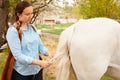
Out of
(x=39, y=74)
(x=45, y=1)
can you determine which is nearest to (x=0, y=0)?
(x=45, y=1)

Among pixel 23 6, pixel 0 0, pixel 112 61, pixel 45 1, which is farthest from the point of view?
pixel 45 1

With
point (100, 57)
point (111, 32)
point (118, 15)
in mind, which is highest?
point (111, 32)

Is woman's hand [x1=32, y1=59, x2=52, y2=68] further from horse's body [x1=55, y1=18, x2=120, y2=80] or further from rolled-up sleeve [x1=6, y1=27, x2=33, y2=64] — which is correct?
horse's body [x1=55, y1=18, x2=120, y2=80]

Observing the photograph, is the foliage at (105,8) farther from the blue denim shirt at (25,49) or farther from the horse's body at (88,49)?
the blue denim shirt at (25,49)

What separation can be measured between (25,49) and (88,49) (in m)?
0.61

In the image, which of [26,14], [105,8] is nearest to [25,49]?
[26,14]

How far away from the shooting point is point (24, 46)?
294cm

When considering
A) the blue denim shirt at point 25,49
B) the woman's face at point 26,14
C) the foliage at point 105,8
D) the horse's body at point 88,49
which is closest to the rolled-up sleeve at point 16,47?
the blue denim shirt at point 25,49

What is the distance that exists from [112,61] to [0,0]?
157 inches

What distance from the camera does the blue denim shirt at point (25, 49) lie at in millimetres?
2834

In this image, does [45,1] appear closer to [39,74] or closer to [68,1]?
[68,1]

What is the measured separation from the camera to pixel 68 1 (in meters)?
7.93

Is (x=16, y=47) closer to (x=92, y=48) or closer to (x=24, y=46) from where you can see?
(x=24, y=46)

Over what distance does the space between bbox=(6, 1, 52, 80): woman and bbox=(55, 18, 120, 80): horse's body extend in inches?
8.9
